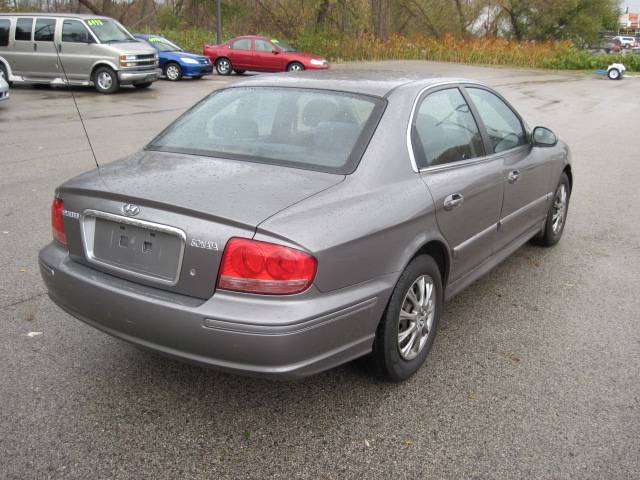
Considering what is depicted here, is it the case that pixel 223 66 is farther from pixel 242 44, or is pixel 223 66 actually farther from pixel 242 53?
pixel 242 44

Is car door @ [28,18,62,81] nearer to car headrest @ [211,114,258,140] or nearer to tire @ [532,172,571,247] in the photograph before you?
tire @ [532,172,571,247]

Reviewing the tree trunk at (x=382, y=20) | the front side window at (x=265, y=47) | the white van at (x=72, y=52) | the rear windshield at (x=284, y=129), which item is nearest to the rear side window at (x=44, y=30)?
the white van at (x=72, y=52)

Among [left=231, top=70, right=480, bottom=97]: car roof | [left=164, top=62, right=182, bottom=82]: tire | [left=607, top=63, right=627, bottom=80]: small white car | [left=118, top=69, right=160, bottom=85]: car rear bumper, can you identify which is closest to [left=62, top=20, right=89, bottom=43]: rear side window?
[left=118, top=69, right=160, bottom=85]: car rear bumper

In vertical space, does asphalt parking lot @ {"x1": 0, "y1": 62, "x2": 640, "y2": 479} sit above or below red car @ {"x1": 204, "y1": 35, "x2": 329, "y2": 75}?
below

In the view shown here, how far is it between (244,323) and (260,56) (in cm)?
2350

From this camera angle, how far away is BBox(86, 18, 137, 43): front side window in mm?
17375

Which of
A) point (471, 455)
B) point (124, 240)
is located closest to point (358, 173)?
point (124, 240)

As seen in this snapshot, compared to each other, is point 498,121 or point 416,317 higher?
point 498,121

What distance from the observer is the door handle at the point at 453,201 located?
3596 millimetres

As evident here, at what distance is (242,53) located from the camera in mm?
25109

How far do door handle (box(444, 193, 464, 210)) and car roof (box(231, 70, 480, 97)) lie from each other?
2.22ft

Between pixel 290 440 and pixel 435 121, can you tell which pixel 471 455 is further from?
pixel 435 121

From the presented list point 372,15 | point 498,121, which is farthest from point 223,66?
point 498,121

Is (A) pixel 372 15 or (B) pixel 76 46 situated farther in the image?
(A) pixel 372 15
